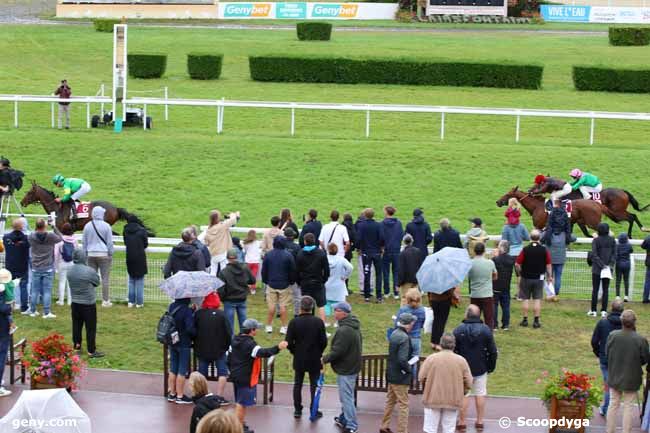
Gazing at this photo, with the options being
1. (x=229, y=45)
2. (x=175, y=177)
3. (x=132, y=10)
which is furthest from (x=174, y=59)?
(x=175, y=177)

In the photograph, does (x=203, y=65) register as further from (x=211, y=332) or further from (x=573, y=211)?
(x=211, y=332)

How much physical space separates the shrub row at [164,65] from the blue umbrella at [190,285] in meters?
23.1

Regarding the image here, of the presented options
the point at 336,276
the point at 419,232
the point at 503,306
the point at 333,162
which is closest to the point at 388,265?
the point at 419,232

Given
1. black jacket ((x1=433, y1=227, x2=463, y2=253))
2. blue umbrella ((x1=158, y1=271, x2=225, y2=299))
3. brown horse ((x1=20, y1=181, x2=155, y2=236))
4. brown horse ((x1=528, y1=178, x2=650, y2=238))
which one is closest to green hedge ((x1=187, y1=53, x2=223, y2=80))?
brown horse ((x1=20, y1=181, x2=155, y2=236))

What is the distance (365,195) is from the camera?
1917 centimetres

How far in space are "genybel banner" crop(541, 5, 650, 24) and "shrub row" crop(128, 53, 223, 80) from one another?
78.1 feet

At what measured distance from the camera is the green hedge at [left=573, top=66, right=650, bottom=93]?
31.6m

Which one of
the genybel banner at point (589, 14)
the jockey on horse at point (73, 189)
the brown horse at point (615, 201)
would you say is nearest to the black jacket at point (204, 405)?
the jockey on horse at point (73, 189)

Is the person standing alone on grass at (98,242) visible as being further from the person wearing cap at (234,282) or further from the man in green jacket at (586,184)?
the man in green jacket at (586,184)

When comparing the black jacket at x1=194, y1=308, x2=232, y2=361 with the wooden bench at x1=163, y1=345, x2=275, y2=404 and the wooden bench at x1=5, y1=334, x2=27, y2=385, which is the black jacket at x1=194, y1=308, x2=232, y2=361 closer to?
the wooden bench at x1=163, y1=345, x2=275, y2=404

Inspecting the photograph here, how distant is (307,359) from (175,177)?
34.1ft

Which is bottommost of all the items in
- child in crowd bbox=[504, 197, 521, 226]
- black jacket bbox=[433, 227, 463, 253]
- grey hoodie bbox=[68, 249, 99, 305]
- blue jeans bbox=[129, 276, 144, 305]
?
blue jeans bbox=[129, 276, 144, 305]

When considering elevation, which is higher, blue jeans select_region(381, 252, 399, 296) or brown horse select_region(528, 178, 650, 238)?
brown horse select_region(528, 178, 650, 238)

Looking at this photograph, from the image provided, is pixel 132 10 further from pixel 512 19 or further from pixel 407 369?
pixel 407 369
